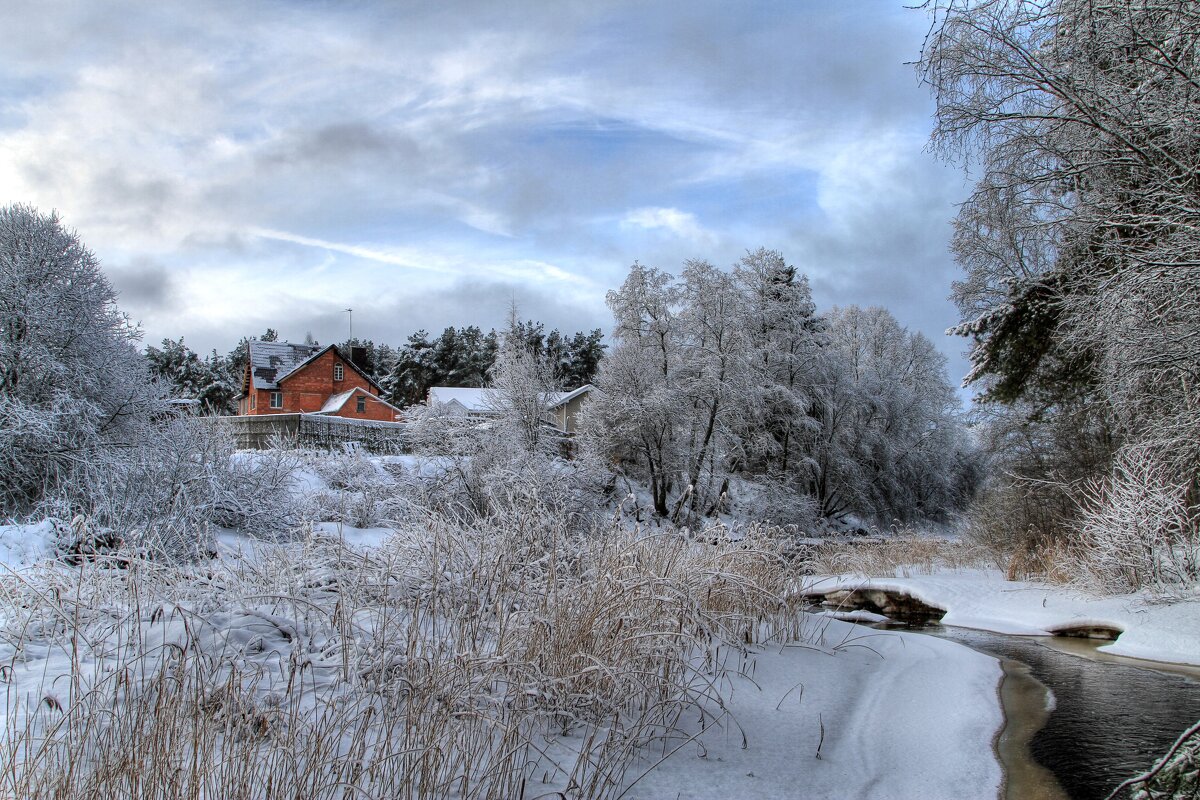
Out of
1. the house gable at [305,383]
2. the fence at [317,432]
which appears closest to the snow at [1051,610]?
the fence at [317,432]

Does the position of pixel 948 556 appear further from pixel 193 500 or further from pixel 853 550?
pixel 193 500

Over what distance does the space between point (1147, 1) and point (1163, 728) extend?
5.05 meters

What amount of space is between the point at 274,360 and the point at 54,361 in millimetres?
35573

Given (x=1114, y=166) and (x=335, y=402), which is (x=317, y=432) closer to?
(x=1114, y=166)

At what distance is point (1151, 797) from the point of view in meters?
2.43

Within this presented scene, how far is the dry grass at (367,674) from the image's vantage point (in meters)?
2.53

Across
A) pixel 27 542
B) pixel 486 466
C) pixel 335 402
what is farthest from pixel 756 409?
pixel 335 402

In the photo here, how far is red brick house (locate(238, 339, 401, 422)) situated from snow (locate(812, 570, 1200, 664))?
34.7 m

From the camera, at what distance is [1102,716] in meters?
5.00

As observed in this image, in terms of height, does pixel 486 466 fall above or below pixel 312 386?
below

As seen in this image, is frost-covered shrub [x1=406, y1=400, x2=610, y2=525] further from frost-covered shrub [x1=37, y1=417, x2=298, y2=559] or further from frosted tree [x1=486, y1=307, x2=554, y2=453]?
frost-covered shrub [x1=37, y1=417, x2=298, y2=559]

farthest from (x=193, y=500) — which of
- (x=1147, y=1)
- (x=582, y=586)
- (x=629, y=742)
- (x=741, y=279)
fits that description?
(x=741, y=279)

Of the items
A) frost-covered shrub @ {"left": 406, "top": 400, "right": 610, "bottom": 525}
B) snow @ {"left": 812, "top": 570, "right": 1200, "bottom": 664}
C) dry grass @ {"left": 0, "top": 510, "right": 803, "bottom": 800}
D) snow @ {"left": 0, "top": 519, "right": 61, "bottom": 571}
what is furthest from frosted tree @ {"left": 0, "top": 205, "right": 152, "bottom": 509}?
snow @ {"left": 812, "top": 570, "right": 1200, "bottom": 664}

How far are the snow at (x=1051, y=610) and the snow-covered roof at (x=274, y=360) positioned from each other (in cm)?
3788
